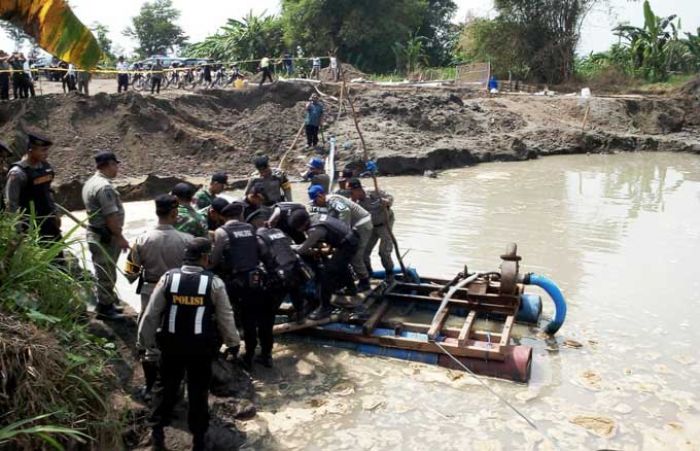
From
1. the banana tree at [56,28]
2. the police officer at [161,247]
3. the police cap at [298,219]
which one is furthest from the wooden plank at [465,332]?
the banana tree at [56,28]

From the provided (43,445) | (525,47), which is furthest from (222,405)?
(525,47)

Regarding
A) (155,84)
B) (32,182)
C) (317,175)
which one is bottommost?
(317,175)

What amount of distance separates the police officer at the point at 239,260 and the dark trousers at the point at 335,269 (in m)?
1.21

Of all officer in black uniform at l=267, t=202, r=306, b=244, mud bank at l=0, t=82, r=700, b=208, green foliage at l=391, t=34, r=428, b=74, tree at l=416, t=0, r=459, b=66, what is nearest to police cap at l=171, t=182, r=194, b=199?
officer in black uniform at l=267, t=202, r=306, b=244

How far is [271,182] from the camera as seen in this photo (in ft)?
28.0

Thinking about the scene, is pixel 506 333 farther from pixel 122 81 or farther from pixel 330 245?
pixel 122 81

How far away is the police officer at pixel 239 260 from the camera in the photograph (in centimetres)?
572

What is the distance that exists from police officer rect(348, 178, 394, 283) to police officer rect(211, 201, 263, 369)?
2.11 metres

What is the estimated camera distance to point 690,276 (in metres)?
9.62

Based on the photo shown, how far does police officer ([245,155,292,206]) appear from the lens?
8.45 metres

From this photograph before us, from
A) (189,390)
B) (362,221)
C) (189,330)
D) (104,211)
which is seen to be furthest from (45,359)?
(362,221)

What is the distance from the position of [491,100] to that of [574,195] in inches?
493

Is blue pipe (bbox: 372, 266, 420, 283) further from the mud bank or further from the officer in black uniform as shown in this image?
the mud bank

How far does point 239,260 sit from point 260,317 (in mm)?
658
